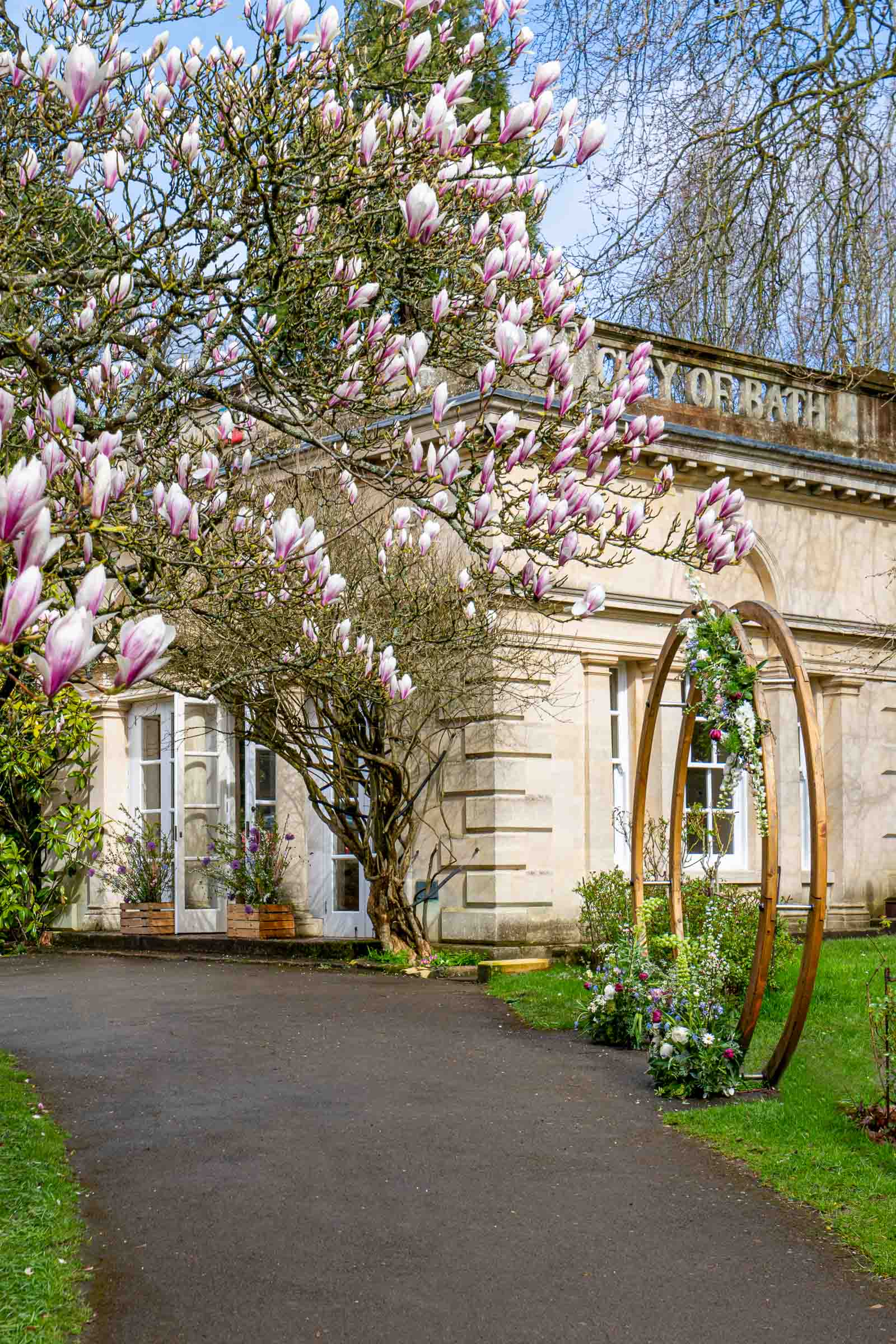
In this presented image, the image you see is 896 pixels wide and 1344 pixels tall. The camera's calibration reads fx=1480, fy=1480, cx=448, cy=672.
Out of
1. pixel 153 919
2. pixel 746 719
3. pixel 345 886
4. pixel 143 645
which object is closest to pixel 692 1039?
pixel 746 719

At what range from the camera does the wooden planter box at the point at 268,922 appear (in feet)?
52.0

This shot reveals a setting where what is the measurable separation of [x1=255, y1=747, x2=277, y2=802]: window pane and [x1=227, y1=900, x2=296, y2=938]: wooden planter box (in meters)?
1.49

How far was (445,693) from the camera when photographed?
1374 cm

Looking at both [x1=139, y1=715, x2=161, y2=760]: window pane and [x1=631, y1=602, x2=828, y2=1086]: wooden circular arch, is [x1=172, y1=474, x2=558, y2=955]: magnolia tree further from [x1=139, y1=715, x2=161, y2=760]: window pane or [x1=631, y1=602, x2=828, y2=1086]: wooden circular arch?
[x1=631, y1=602, x2=828, y2=1086]: wooden circular arch

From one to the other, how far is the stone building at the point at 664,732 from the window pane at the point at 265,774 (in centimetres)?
3

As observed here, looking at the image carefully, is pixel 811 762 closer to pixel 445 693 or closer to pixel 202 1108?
pixel 202 1108

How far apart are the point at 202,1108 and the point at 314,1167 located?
4.75ft

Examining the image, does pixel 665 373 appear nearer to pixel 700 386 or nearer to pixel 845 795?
pixel 700 386

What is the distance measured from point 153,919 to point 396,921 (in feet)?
13.9

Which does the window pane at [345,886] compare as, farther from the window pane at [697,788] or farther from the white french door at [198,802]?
the window pane at [697,788]

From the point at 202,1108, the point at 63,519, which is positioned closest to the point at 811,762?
the point at 202,1108

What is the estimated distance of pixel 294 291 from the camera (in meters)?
5.58

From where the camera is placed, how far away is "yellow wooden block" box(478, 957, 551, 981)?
1296 cm

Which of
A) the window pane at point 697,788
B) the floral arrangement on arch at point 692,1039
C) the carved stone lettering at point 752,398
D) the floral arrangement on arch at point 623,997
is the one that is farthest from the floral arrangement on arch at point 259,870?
the floral arrangement on arch at point 692,1039
